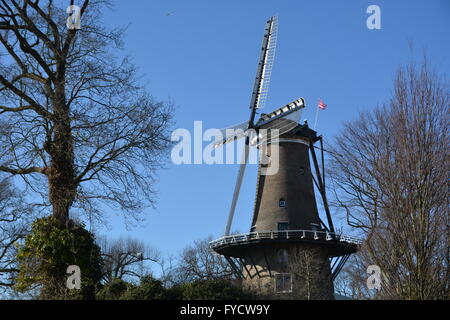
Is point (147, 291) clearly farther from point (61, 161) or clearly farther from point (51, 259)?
point (61, 161)

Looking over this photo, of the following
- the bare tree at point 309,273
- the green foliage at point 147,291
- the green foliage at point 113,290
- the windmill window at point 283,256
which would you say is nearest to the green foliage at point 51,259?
the green foliage at point 113,290

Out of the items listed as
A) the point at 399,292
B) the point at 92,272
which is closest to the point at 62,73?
the point at 92,272

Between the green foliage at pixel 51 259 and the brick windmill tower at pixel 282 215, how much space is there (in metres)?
14.2

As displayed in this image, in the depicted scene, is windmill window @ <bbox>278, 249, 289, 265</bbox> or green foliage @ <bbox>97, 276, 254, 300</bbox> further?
windmill window @ <bbox>278, 249, 289, 265</bbox>

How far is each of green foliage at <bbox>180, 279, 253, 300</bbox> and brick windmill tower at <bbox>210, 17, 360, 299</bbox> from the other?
9108mm

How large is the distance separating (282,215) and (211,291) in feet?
46.0

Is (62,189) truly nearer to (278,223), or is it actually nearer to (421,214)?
(421,214)

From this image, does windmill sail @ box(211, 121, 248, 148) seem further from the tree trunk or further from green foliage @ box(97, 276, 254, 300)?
the tree trunk

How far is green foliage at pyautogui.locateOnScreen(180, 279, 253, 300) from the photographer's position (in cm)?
1986

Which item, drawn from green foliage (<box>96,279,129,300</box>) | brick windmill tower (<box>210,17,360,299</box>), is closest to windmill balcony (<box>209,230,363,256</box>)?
brick windmill tower (<box>210,17,360,299</box>)

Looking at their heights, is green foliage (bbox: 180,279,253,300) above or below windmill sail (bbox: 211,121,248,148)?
below

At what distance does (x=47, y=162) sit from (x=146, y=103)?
Result: 3.14 metres

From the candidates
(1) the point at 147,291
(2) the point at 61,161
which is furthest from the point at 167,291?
(2) the point at 61,161

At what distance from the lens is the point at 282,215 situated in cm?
3378
